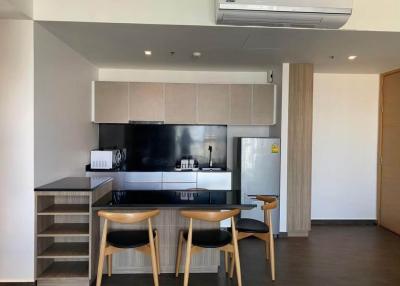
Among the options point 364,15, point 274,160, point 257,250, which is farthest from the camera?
point 274,160

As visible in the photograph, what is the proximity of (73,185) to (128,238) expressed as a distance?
797 mm

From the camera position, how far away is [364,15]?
3.13 m

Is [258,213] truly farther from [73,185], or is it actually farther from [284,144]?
[73,185]

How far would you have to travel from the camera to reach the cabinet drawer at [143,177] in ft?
16.0

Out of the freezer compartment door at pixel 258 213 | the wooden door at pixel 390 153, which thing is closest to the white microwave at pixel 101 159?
the freezer compartment door at pixel 258 213

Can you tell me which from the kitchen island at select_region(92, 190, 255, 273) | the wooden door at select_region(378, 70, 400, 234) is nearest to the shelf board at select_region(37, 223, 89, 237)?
the kitchen island at select_region(92, 190, 255, 273)

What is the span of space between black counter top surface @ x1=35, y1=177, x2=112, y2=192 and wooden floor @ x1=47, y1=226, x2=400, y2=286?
93 cm

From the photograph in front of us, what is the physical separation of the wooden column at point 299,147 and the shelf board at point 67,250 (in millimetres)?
2844

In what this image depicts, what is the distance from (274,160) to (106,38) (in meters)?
2.74

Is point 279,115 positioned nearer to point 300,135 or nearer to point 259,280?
point 300,135

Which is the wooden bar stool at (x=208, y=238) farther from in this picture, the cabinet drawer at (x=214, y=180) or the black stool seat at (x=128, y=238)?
the cabinet drawer at (x=214, y=180)

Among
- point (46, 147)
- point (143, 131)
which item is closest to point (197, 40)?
point (46, 147)

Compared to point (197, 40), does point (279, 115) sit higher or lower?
lower

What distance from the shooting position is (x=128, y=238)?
9.64 feet
